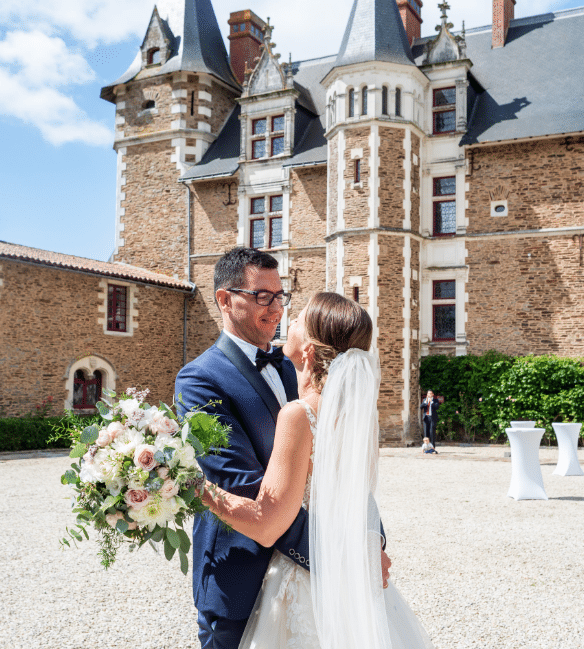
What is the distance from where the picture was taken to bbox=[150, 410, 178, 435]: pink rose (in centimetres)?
194

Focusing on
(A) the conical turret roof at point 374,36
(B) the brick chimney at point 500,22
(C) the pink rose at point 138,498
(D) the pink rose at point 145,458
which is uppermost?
(B) the brick chimney at point 500,22

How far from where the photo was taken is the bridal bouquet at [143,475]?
1.86m

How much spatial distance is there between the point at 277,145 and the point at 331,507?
63.3 ft

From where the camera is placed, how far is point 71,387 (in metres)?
17.4

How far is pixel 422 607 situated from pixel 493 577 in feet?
2.95

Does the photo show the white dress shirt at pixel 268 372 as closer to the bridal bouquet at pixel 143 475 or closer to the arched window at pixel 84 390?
the bridal bouquet at pixel 143 475

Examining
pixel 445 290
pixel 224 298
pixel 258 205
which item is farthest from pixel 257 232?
pixel 224 298

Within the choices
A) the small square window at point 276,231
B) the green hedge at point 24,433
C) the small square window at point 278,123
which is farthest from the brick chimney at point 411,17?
the green hedge at point 24,433

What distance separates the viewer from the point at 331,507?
2.11m

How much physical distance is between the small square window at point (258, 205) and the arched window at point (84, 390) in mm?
6473

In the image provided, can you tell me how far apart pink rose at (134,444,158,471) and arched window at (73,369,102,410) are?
54.0 ft

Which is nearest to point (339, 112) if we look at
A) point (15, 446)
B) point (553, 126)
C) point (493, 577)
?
point (553, 126)

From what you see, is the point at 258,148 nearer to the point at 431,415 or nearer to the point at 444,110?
the point at 444,110

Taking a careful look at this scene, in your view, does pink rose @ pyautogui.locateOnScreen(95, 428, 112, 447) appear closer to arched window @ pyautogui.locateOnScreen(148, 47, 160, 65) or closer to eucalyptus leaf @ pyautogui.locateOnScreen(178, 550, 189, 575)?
eucalyptus leaf @ pyautogui.locateOnScreen(178, 550, 189, 575)
